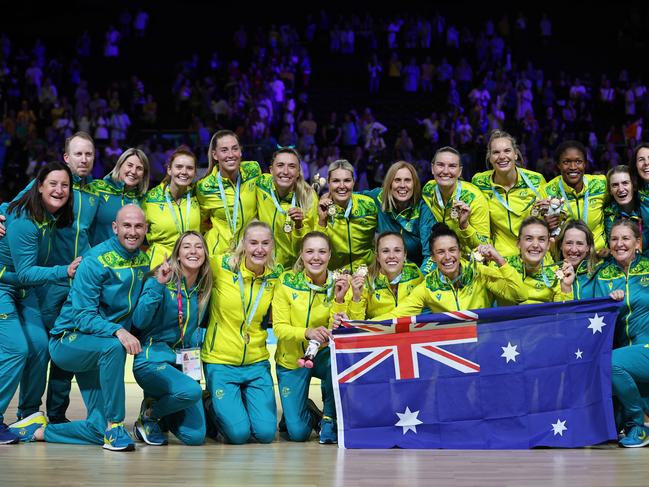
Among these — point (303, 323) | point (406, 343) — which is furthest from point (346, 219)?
point (406, 343)

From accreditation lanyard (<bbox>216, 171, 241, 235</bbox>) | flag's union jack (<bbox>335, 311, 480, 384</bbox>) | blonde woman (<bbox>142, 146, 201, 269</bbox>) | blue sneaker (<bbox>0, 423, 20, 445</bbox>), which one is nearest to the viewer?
flag's union jack (<bbox>335, 311, 480, 384</bbox>)

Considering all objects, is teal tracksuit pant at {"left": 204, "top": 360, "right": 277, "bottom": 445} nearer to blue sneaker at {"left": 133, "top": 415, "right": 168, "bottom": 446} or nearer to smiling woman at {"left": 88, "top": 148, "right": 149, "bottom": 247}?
blue sneaker at {"left": 133, "top": 415, "right": 168, "bottom": 446}

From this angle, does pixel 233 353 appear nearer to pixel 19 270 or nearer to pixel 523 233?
pixel 19 270

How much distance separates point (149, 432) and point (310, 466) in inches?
46.7

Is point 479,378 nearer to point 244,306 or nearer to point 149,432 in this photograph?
point 244,306

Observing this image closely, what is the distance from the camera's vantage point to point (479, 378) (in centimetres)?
559

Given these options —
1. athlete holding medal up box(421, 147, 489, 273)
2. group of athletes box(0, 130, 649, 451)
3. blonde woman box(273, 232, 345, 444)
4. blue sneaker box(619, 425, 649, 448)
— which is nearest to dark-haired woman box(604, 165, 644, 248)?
group of athletes box(0, 130, 649, 451)

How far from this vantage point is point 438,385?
5605 mm

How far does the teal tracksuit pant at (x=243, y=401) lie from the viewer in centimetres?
582

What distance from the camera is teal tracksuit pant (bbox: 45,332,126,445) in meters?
5.54

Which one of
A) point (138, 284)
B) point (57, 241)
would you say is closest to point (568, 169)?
point (138, 284)

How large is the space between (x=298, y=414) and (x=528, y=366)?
1440 mm

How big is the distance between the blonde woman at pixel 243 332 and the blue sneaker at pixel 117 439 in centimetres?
59

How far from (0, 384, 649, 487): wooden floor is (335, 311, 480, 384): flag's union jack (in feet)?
1.58
